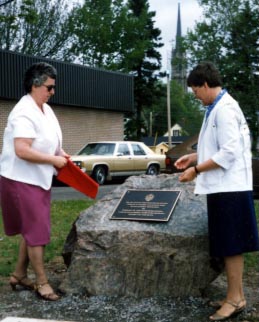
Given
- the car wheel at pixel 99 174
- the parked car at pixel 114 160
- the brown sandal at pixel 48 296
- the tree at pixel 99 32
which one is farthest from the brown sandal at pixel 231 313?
the tree at pixel 99 32

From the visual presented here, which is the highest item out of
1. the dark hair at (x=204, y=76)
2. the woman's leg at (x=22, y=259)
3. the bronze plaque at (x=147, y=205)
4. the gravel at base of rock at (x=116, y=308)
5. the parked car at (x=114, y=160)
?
the dark hair at (x=204, y=76)

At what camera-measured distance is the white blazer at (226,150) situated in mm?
4133

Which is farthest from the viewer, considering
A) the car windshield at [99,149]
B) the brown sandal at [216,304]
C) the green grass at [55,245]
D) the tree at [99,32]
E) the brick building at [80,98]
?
the tree at [99,32]

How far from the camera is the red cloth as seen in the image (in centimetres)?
502

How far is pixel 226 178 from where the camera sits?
4191mm

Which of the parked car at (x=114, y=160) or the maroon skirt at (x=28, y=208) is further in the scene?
the parked car at (x=114, y=160)

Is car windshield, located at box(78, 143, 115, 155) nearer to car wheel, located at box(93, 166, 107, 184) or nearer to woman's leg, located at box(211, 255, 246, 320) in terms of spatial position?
car wheel, located at box(93, 166, 107, 184)

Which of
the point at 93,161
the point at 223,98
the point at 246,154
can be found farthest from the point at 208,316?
the point at 93,161

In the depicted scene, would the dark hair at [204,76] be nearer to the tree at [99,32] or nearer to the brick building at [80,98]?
the brick building at [80,98]

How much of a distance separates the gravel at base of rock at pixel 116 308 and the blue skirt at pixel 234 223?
0.52 m

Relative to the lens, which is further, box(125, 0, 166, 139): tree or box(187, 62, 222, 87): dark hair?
box(125, 0, 166, 139): tree

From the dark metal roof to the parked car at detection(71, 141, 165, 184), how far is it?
12.4 feet

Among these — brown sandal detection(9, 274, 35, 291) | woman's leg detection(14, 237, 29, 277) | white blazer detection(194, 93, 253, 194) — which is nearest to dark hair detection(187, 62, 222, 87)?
white blazer detection(194, 93, 253, 194)

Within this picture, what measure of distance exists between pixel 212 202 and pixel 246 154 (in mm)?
398
